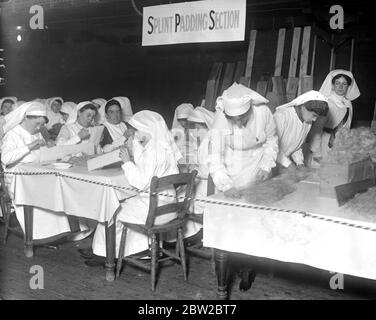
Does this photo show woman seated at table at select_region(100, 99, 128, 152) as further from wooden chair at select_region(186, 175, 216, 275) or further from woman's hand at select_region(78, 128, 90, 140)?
wooden chair at select_region(186, 175, 216, 275)

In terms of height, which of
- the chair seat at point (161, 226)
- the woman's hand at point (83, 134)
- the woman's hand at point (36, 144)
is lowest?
the chair seat at point (161, 226)

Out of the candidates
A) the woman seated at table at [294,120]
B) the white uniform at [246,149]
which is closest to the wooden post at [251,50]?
the woman seated at table at [294,120]

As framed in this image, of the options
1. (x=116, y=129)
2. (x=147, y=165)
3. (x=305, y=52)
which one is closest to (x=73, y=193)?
(x=147, y=165)

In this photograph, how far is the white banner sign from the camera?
136 inches

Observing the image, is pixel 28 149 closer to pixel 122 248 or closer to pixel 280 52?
pixel 122 248

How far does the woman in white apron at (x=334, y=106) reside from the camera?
4.95 m

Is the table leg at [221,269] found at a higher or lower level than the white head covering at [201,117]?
lower

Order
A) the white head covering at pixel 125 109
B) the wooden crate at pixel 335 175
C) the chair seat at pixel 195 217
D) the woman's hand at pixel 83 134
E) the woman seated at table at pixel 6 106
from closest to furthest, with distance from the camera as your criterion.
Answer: the wooden crate at pixel 335 175
the chair seat at pixel 195 217
the woman's hand at pixel 83 134
the white head covering at pixel 125 109
the woman seated at table at pixel 6 106

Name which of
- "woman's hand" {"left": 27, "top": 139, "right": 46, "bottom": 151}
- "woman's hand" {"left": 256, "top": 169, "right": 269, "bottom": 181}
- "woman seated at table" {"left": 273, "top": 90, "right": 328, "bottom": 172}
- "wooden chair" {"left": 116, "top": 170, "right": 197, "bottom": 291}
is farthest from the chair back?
"woman's hand" {"left": 27, "top": 139, "right": 46, "bottom": 151}

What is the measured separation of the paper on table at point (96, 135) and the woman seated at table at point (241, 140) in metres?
2.00

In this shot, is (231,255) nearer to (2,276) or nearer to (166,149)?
(166,149)

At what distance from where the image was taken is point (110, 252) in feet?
12.4

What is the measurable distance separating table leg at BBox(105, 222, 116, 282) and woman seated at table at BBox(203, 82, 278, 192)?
0.95m

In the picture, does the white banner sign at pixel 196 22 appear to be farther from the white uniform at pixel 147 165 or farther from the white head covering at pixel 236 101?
the white uniform at pixel 147 165
